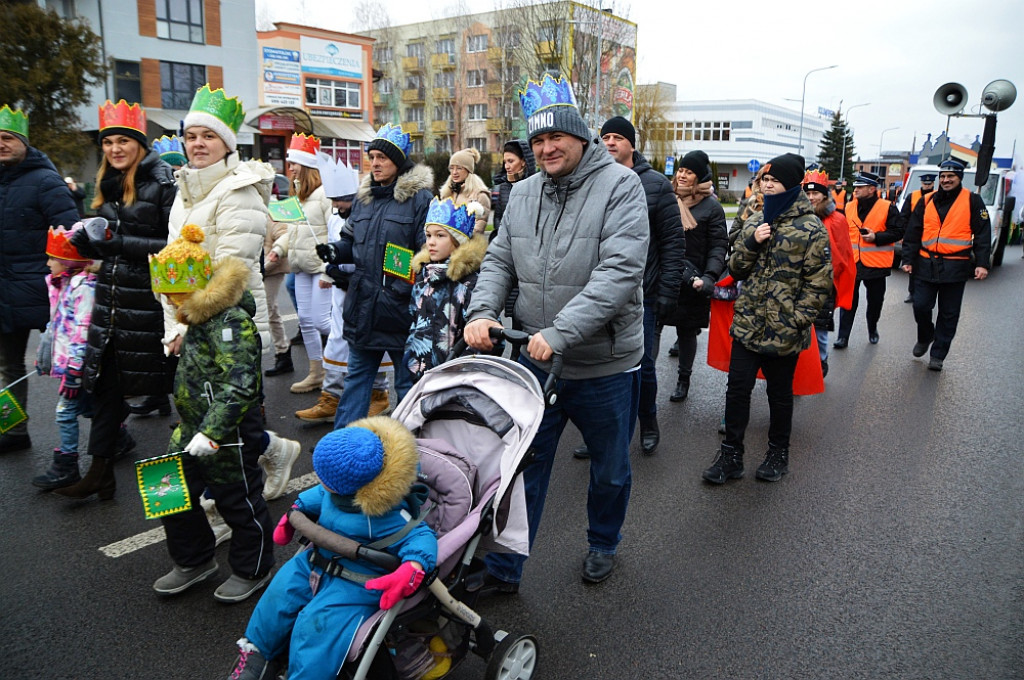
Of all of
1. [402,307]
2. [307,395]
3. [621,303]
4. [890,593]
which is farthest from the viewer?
[307,395]

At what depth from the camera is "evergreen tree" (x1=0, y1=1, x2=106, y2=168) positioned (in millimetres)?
18516

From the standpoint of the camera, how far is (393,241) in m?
4.75

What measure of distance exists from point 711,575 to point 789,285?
2022 mm

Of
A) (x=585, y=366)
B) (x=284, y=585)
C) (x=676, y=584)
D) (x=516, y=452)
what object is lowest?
(x=676, y=584)

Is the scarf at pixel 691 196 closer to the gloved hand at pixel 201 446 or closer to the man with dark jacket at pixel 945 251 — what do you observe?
the man with dark jacket at pixel 945 251

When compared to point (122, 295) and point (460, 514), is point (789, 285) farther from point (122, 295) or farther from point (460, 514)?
point (122, 295)

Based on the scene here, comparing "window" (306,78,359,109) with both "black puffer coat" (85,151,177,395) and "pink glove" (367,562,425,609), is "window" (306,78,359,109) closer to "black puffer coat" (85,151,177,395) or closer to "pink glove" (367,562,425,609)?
"black puffer coat" (85,151,177,395)

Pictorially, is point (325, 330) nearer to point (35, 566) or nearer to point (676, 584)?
point (35, 566)

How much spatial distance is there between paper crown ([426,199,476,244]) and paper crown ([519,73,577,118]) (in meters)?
1.13

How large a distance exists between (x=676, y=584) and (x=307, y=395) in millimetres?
4021

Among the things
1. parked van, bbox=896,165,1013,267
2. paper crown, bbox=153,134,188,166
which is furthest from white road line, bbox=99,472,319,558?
parked van, bbox=896,165,1013,267

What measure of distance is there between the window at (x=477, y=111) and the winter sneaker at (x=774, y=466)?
64.0 meters

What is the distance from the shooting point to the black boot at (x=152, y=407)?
19.4ft

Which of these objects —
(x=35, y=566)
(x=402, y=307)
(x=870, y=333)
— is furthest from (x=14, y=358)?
(x=870, y=333)
